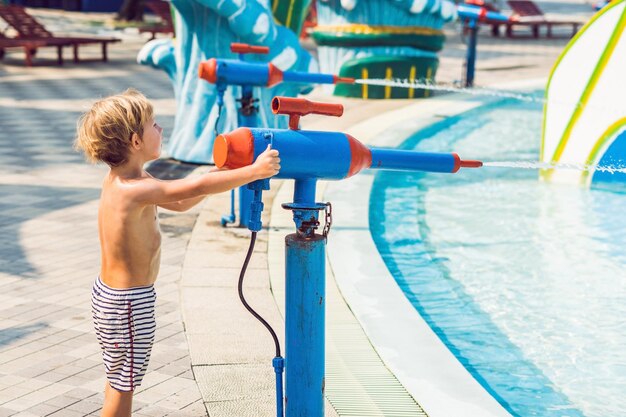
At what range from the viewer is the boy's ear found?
2994 mm

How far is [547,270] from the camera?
6.33 meters

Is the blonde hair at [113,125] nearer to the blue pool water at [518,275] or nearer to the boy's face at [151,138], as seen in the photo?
the boy's face at [151,138]

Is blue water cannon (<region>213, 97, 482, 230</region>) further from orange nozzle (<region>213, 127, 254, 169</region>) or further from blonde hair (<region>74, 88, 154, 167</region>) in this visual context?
blonde hair (<region>74, 88, 154, 167</region>)

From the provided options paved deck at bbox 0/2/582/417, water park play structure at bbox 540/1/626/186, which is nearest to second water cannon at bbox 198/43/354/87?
paved deck at bbox 0/2/582/417

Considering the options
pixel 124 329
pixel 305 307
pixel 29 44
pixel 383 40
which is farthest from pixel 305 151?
pixel 29 44

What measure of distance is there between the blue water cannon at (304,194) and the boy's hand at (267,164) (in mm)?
81

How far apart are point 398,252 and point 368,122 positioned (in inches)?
A: 184

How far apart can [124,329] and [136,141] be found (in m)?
0.64

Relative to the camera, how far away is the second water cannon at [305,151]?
2.79 meters

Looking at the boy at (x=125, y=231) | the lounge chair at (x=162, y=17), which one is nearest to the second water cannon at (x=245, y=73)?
the boy at (x=125, y=231)

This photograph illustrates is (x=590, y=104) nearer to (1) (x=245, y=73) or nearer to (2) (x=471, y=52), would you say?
(1) (x=245, y=73)

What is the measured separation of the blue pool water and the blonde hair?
2.29 m

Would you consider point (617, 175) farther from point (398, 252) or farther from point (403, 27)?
point (403, 27)

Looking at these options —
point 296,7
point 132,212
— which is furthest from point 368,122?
point 132,212
